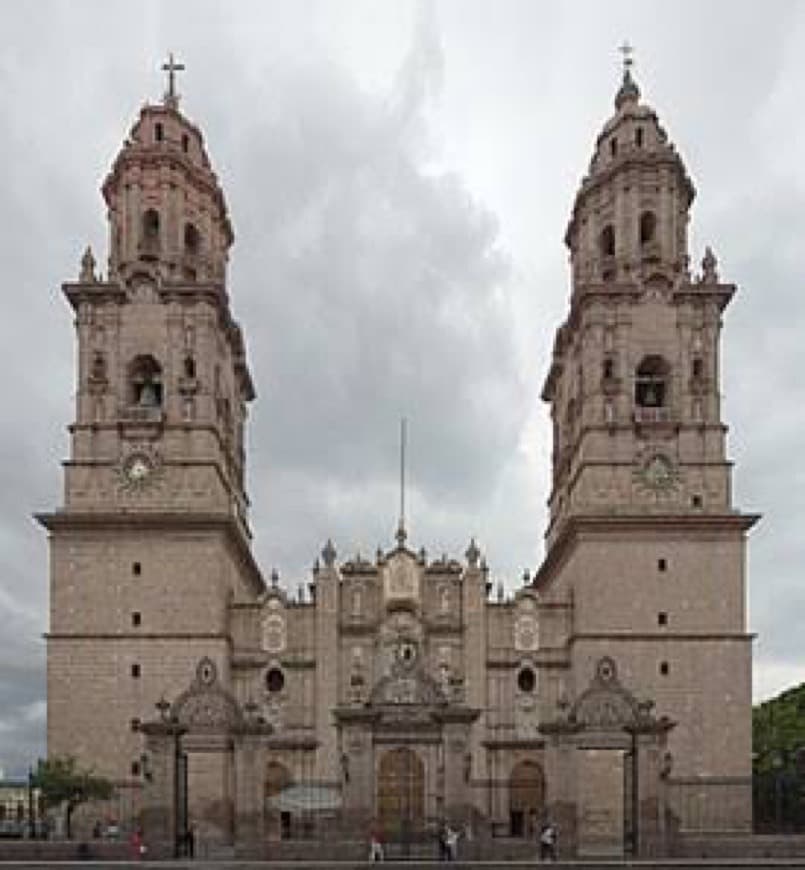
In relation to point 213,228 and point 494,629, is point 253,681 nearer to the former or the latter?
point 494,629

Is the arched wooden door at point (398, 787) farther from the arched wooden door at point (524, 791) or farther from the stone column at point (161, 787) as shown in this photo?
the stone column at point (161, 787)

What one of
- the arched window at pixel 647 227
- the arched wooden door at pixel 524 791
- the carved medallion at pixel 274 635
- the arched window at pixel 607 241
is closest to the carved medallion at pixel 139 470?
the carved medallion at pixel 274 635

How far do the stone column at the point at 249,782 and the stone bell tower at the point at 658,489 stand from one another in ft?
65.3

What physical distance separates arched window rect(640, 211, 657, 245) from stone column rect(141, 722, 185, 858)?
31495 millimetres

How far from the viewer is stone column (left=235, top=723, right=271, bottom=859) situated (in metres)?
47.6

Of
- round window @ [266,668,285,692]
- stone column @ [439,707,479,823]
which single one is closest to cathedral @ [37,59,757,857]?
round window @ [266,668,285,692]

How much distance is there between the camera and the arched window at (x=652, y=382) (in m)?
67.9

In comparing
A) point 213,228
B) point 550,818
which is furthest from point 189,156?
point 550,818

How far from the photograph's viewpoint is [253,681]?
221ft

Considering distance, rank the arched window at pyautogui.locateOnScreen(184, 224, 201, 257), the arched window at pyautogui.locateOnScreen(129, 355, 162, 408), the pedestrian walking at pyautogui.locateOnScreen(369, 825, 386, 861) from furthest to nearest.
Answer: the arched window at pyautogui.locateOnScreen(184, 224, 201, 257) → the arched window at pyautogui.locateOnScreen(129, 355, 162, 408) → the pedestrian walking at pyautogui.locateOnScreen(369, 825, 386, 861)

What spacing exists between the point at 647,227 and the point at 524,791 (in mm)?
22394

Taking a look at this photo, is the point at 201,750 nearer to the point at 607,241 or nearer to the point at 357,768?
the point at 357,768

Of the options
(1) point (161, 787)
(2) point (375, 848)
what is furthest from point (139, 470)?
(2) point (375, 848)

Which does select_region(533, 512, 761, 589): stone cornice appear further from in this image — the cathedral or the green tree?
the green tree
